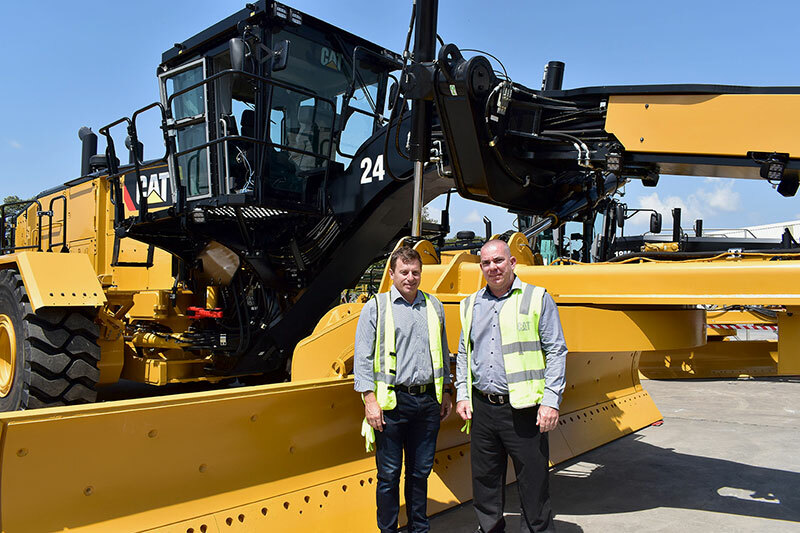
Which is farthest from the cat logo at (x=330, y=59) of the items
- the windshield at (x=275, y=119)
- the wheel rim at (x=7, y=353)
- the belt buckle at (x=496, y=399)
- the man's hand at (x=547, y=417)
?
the man's hand at (x=547, y=417)

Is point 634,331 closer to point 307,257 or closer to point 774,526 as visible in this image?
point 774,526

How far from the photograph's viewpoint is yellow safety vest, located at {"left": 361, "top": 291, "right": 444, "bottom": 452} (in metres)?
3.26

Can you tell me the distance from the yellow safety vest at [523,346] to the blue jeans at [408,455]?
A: 17.9 inches

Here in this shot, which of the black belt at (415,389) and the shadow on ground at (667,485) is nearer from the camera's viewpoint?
the black belt at (415,389)

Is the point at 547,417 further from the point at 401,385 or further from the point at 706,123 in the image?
the point at 706,123

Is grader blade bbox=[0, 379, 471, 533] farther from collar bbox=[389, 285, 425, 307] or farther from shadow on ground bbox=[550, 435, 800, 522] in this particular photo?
shadow on ground bbox=[550, 435, 800, 522]

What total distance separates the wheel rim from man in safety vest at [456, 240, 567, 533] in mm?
4097

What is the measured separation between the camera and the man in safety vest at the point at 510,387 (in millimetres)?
3148

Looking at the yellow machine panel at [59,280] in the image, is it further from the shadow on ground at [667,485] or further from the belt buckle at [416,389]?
the shadow on ground at [667,485]

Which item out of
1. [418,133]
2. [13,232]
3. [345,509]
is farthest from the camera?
[13,232]

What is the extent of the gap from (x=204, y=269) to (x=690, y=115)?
5.04 metres

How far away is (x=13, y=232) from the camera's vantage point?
9.52m

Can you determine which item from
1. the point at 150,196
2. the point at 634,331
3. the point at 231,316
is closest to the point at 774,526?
the point at 634,331

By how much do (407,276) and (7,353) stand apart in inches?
170
